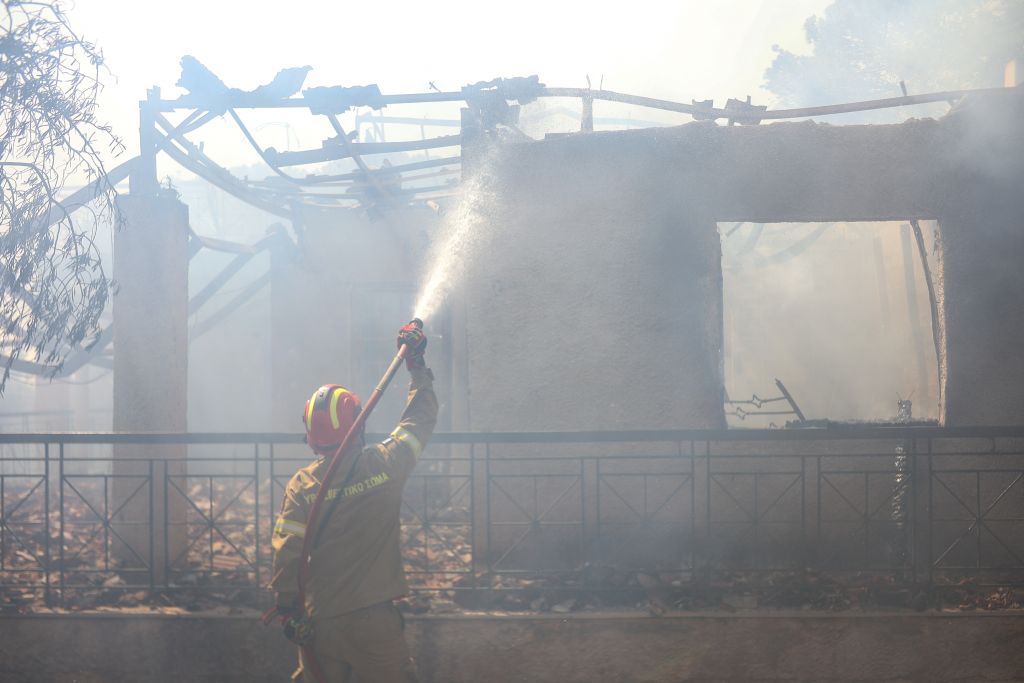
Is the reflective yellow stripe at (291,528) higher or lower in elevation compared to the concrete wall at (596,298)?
lower

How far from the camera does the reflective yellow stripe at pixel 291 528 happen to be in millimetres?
4117

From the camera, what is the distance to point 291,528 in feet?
13.6

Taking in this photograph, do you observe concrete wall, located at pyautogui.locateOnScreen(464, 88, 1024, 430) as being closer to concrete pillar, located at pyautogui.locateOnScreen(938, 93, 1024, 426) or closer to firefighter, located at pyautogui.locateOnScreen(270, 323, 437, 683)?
concrete pillar, located at pyautogui.locateOnScreen(938, 93, 1024, 426)

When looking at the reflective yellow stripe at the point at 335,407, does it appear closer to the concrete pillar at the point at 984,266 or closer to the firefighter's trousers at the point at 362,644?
the firefighter's trousers at the point at 362,644

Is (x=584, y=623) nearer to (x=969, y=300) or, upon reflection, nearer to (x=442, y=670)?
(x=442, y=670)

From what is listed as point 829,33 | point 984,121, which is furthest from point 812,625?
point 829,33

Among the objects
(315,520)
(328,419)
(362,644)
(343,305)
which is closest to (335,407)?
(328,419)

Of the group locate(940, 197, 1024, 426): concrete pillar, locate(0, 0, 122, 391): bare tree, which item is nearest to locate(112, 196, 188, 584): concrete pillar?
locate(0, 0, 122, 391): bare tree

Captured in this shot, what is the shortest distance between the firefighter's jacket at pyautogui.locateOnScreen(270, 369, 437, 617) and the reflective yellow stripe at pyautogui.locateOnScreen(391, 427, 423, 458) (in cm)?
12

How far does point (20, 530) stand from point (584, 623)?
7399mm

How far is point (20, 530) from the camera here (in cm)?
990

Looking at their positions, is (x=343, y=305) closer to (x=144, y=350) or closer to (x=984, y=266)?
(x=144, y=350)

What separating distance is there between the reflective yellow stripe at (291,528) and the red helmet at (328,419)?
36cm

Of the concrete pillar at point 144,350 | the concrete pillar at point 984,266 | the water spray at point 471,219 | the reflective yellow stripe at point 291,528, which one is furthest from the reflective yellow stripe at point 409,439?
the concrete pillar at point 984,266
